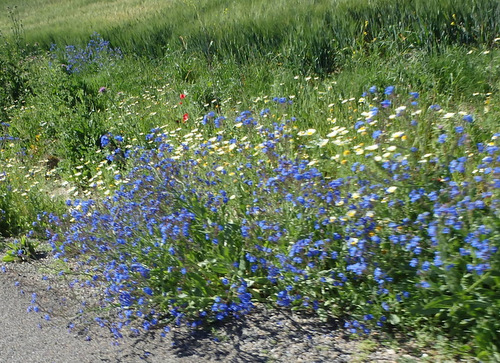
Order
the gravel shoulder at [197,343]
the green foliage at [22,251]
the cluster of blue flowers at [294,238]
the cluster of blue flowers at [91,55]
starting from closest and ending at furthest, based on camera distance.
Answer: the cluster of blue flowers at [294,238] → the gravel shoulder at [197,343] → the green foliage at [22,251] → the cluster of blue flowers at [91,55]

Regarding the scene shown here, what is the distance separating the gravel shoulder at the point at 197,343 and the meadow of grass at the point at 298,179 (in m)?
0.12

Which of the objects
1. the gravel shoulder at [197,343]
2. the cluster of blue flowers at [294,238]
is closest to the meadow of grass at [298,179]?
the cluster of blue flowers at [294,238]

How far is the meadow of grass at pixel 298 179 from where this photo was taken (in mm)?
3003

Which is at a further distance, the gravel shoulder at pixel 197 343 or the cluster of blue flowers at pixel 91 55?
the cluster of blue flowers at pixel 91 55

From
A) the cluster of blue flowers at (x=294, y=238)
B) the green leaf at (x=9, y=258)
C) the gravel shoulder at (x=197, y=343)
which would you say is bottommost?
the gravel shoulder at (x=197, y=343)

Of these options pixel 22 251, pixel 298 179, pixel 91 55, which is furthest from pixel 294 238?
pixel 91 55

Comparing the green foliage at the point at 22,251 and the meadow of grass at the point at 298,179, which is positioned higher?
the meadow of grass at the point at 298,179

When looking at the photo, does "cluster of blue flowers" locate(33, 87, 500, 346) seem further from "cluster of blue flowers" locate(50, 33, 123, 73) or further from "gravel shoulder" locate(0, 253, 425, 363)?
"cluster of blue flowers" locate(50, 33, 123, 73)

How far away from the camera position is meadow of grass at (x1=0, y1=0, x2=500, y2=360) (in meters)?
3.00

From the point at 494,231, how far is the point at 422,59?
3.81 metres

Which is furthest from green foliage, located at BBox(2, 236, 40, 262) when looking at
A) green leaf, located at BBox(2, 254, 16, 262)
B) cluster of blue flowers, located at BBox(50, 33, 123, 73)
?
cluster of blue flowers, located at BBox(50, 33, 123, 73)

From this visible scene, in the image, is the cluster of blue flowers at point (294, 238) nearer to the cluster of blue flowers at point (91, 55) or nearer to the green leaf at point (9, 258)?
the green leaf at point (9, 258)

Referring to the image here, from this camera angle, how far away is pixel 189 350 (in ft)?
11.1

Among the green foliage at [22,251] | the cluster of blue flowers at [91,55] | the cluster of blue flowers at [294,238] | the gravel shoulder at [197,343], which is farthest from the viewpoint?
the cluster of blue flowers at [91,55]
